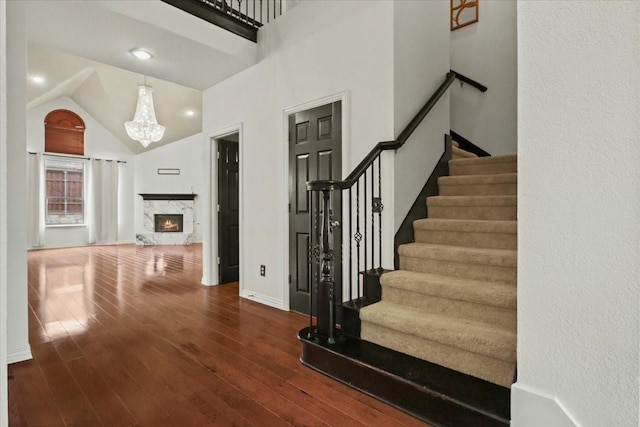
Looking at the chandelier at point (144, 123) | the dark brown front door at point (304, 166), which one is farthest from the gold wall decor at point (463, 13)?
the chandelier at point (144, 123)

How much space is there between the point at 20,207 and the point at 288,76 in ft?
8.32

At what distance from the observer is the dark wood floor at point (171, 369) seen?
5.74 feet

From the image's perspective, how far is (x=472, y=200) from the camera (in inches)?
113

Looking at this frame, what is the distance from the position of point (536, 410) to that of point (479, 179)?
2177mm

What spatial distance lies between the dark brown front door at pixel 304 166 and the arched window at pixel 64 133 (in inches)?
356

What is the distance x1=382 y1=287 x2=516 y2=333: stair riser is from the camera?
1947 mm

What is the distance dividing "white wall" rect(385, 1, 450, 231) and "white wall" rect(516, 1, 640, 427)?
1.45 m

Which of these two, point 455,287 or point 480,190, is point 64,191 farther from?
point 455,287

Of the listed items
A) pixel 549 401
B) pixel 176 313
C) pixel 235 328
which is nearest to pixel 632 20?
pixel 549 401

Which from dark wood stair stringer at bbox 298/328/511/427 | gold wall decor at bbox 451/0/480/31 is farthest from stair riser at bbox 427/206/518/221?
gold wall decor at bbox 451/0/480/31

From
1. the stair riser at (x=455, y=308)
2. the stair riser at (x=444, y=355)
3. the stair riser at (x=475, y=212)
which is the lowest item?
the stair riser at (x=444, y=355)

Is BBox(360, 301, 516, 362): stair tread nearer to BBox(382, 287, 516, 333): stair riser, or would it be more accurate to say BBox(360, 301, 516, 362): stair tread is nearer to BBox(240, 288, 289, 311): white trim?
BBox(382, 287, 516, 333): stair riser

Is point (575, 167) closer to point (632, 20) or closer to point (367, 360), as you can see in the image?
point (632, 20)

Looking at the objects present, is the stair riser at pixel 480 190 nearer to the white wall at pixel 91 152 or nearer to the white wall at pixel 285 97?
the white wall at pixel 285 97
